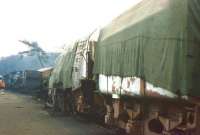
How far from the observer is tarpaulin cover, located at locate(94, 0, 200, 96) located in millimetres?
8227

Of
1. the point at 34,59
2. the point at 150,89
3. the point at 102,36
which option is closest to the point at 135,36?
the point at 150,89

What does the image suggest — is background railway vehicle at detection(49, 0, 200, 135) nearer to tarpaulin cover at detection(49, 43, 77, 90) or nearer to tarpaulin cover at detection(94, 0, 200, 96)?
tarpaulin cover at detection(94, 0, 200, 96)

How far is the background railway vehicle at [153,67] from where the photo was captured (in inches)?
324

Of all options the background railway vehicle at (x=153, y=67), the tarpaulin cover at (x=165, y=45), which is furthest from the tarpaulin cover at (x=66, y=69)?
the tarpaulin cover at (x=165, y=45)

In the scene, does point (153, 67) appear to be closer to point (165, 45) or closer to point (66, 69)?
point (165, 45)

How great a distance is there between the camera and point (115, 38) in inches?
484

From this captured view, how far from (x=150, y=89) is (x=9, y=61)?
6288 cm

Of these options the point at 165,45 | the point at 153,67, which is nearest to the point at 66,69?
the point at 153,67

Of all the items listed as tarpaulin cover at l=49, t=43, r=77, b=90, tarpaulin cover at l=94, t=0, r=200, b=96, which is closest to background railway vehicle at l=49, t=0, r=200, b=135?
tarpaulin cover at l=94, t=0, r=200, b=96

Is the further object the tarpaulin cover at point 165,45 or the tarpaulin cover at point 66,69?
the tarpaulin cover at point 66,69

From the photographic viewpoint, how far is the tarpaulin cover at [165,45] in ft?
27.0

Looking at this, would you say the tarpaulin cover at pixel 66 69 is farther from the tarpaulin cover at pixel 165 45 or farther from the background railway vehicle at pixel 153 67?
the tarpaulin cover at pixel 165 45

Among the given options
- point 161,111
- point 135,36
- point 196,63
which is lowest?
point 161,111

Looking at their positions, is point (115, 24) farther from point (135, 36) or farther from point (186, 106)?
point (186, 106)
